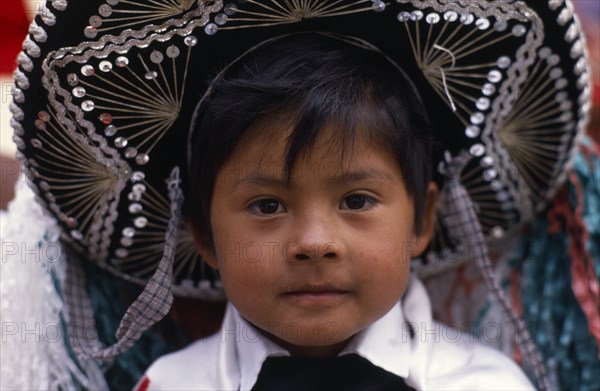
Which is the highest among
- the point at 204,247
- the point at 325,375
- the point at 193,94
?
the point at 193,94

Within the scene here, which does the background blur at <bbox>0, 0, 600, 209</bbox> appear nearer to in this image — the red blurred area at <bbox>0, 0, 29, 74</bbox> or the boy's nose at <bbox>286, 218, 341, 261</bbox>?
the red blurred area at <bbox>0, 0, 29, 74</bbox>

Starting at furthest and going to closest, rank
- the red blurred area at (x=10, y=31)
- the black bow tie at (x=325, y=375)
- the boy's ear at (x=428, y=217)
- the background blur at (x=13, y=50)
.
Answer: the red blurred area at (x=10, y=31), the background blur at (x=13, y=50), the boy's ear at (x=428, y=217), the black bow tie at (x=325, y=375)

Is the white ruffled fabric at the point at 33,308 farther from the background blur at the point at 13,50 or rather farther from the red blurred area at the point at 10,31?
the red blurred area at the point at 10,31

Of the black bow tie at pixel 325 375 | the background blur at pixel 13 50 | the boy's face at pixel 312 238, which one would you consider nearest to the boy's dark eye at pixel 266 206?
the boy's face at pixel 312 238

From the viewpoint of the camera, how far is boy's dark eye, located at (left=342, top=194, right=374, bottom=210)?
1.06 metres

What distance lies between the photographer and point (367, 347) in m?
1.12

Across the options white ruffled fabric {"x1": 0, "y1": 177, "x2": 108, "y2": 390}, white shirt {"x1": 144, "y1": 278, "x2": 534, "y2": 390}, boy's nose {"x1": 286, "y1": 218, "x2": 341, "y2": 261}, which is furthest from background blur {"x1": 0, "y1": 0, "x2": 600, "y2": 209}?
boy's nose {"x1": 286, "y1": 218, "x2": 341, "y2": 261}

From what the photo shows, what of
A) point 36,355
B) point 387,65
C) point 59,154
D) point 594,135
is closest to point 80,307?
point 36,355

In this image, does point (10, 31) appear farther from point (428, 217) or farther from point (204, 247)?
point (428, 217)

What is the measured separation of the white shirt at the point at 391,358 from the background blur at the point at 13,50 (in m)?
0.51

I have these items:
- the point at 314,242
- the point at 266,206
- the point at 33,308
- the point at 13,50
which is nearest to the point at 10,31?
the point at 13,50

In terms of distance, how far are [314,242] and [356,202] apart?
0.11 m

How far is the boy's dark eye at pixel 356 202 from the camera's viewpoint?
106 cm

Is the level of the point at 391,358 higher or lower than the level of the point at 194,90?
lower
